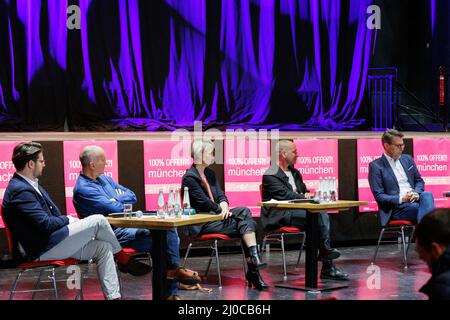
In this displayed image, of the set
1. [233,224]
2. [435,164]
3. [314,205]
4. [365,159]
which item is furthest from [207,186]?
[435,164]

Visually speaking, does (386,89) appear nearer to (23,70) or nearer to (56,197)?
(23,70)

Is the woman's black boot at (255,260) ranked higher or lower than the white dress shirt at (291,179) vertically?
lower

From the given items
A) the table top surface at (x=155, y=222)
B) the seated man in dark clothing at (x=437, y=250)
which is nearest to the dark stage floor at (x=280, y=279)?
the table top surface at (x=155, y=222)

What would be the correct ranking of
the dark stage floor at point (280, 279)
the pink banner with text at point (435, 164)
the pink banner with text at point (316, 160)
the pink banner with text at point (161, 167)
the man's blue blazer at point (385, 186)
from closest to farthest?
the dark stage floor at point (280, 279), the man's blue blazer at point (385, 186), the pink banner with text at point (161, 167), the pink banner with text at point (316, 160), the pink banner with text at point (435, 164)

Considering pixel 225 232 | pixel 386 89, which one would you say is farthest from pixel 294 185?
pixel 386 89

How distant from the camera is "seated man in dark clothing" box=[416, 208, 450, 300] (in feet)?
7.58

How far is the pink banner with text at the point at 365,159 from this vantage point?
8625 millimetres

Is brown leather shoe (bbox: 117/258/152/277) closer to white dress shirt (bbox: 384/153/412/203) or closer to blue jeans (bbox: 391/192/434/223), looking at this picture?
blue jeans (bbox: 391/192/434/223)

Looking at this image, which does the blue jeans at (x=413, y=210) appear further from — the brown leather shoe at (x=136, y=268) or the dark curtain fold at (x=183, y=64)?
the dark curtain fold at (x=183, y=64)

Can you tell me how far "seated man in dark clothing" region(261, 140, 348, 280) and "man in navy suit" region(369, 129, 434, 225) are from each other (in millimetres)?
791

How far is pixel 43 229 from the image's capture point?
5.00 meters

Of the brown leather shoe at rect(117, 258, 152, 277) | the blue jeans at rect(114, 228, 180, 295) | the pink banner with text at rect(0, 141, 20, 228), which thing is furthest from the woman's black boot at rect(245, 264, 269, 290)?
the pink banner with text at rect(0, 141, 20, 228)

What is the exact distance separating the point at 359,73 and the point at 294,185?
538cm

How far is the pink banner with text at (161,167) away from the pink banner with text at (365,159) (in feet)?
6.56
